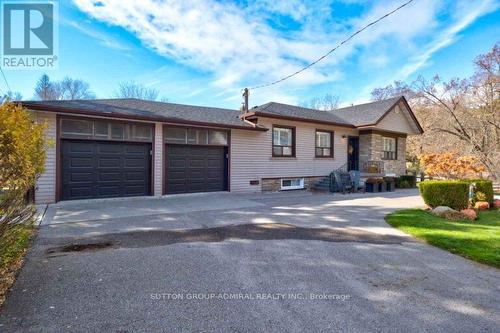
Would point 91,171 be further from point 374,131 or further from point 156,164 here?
point 374,131

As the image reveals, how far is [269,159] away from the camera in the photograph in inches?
538

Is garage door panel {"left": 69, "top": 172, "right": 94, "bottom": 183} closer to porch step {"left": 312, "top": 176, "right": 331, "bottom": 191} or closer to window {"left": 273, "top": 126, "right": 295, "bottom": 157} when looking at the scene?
window {"left": 273, "top": 126, "right": 295, "bottom": 157}

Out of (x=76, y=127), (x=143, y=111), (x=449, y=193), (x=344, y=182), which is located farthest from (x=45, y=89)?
(x=449, y=193)

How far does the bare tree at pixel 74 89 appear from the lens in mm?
36625

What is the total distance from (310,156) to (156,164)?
8.12 metres

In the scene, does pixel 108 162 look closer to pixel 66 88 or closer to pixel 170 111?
pixel 170 111

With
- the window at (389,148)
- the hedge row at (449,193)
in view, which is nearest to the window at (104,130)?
the hedge row at (449,193)

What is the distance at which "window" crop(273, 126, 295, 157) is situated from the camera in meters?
14.0

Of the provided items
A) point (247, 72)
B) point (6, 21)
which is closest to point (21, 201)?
point (6, 21)

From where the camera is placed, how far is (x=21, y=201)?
3.40 meters

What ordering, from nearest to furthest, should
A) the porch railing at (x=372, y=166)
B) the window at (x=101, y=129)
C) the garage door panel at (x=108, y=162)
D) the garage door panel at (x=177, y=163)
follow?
the window at (x=101, y=129) < the garage door panel at (x=108, y=162) < the garage door panel at (x=177, y=163) < the porch railing at (x=372, y=166)

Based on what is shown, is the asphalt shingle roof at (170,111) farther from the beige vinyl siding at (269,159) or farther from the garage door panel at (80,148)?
the garage door panel at (80,148)

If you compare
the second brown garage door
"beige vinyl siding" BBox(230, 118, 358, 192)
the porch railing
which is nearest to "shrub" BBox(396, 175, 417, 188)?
the porch railing

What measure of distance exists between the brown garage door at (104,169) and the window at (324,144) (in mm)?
9109
